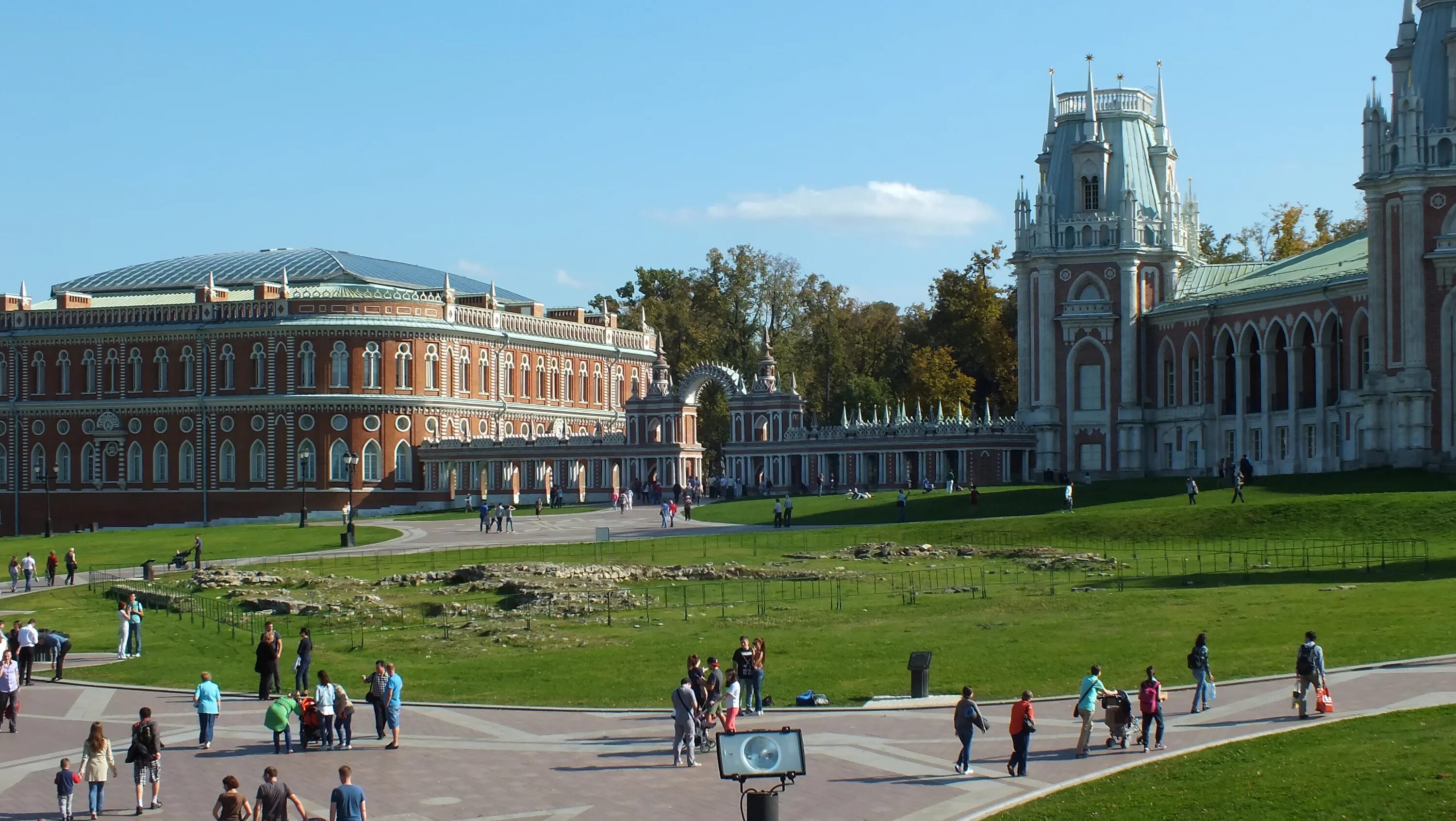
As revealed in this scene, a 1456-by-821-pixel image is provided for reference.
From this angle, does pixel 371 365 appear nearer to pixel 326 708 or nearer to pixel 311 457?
pixel 311 457

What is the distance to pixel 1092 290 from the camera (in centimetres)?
9531

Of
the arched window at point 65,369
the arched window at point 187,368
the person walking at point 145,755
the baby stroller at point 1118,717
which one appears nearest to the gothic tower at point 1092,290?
the arched window at point 187,368

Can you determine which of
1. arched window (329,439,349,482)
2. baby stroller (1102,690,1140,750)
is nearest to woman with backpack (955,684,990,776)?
baby stroller (1102,690,1140,750)

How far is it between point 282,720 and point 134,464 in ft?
295

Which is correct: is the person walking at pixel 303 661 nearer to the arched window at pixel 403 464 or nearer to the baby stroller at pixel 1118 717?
the baby stroller at pixel 1118 717

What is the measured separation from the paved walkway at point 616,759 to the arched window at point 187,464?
260 feet

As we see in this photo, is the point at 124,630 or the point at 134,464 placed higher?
the point at 134,464

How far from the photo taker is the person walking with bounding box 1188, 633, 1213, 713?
32.7m

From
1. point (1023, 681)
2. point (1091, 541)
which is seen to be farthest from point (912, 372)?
point (1023, 681)

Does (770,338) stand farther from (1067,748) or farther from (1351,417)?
(1067,748)

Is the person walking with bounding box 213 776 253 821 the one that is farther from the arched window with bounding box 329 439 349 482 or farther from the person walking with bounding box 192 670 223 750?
the arched window with bounding box 329 439 349 482

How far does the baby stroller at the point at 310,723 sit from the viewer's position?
1276 inches

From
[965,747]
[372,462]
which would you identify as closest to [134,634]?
[965,747]

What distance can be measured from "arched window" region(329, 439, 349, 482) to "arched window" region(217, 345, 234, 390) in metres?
7.79
